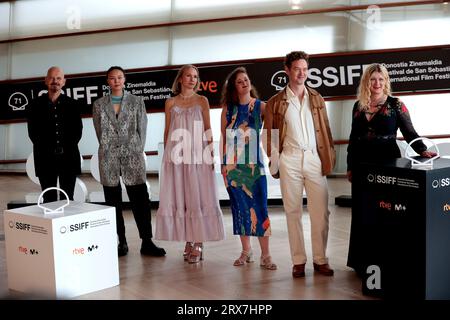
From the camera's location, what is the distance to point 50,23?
396 inches

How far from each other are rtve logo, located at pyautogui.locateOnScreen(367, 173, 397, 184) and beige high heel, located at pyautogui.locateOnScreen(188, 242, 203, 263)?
5.02ft

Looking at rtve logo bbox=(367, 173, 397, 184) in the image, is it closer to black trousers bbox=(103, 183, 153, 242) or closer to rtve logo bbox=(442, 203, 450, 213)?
rtve logo bbox=(442, 203, 450, 213)

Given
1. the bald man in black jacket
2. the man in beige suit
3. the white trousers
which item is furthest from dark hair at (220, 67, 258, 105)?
the bald man in black jacket

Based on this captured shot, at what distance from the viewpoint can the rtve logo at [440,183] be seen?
11.2 feet

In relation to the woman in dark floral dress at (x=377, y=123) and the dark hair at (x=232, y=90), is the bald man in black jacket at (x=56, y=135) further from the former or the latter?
the woman in dark floral dress at (x=377, y=123)

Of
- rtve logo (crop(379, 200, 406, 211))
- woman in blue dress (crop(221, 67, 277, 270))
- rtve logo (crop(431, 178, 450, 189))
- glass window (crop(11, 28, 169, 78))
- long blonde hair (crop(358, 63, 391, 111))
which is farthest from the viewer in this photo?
glass window (crop(11, 28, 169, 78))

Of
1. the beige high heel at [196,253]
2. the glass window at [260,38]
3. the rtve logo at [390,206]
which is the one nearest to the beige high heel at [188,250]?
the beige high heel at [196,253]

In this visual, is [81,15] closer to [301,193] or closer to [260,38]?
[260,38]

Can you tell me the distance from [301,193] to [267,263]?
607mm

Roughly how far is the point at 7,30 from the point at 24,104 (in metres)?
1.22

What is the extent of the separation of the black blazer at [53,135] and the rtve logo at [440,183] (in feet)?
9.02

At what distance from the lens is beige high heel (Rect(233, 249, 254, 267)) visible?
4.62m

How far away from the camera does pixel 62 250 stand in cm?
382
